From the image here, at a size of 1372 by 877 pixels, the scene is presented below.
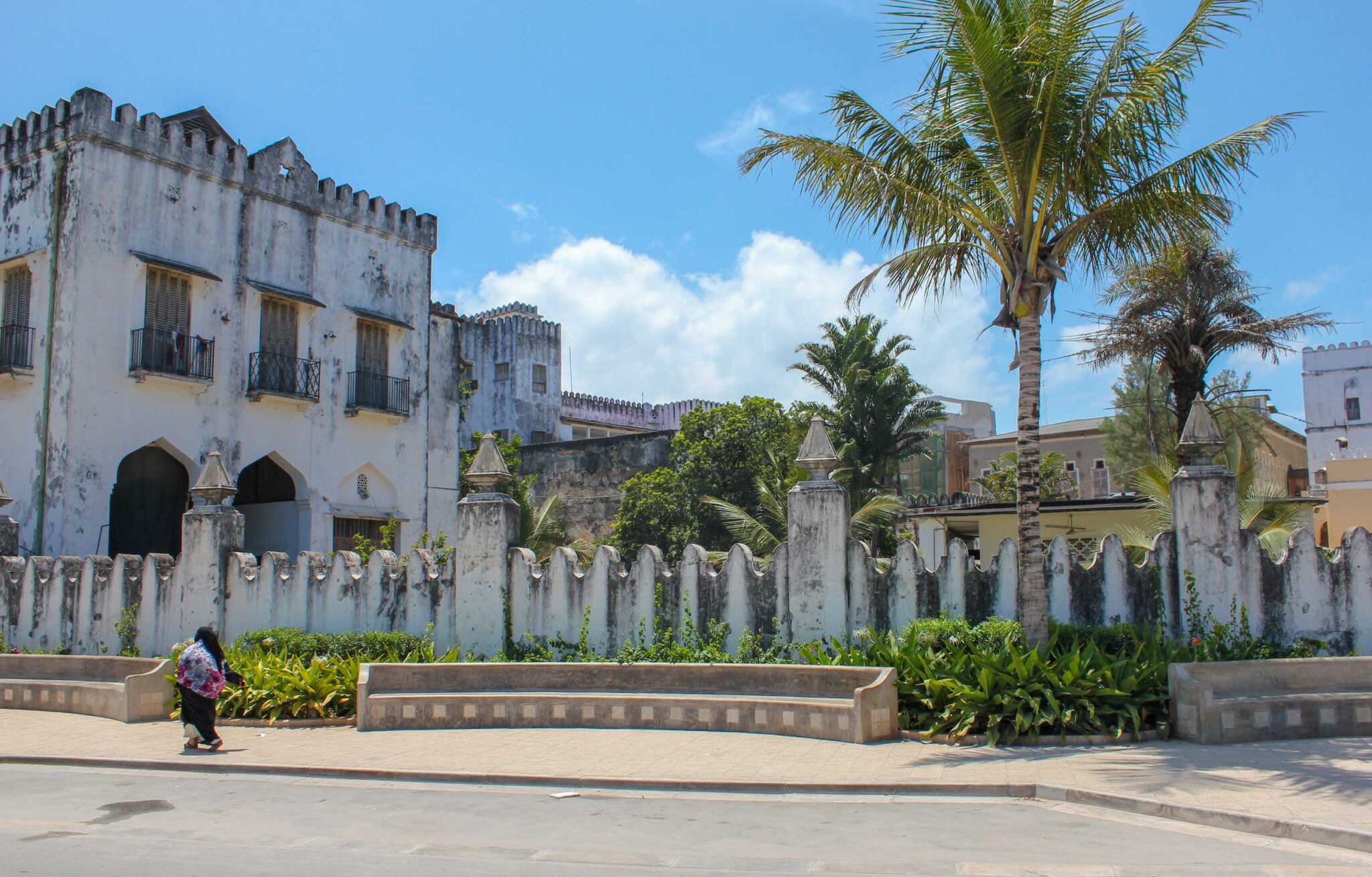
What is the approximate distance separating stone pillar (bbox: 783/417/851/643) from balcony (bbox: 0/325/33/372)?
14.8m

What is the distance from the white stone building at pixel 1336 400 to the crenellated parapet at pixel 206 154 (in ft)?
88.7

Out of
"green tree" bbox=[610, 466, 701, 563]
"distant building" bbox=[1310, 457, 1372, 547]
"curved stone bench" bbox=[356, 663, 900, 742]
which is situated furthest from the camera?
"green tree" bbox=[610, 466, 701, 563]

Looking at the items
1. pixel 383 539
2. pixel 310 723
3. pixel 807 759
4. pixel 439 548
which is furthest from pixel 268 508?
pixel 807 759

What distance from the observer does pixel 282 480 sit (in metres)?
25.1

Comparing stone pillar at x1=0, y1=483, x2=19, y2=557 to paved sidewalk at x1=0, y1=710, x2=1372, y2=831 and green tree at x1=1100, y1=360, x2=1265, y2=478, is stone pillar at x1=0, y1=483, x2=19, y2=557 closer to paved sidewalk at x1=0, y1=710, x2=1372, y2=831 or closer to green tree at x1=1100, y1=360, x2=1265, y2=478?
paved sidewalk at x1=0, y1=710, x2=1372, y2=831

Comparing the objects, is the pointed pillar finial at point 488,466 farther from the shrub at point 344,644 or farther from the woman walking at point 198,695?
the woman walking at point 198,695

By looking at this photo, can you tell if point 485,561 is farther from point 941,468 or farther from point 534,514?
point 941,468

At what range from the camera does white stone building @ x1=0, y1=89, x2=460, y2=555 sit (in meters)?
20.6

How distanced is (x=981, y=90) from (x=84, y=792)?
10.7 metres

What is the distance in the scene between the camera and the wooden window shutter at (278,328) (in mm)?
23703

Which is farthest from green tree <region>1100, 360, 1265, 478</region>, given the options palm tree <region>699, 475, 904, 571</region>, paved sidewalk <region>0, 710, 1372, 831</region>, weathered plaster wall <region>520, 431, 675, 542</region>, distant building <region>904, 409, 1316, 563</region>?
paved sidewalk <region>0, 710, 1372, 831</region>

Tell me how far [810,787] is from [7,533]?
15749mm

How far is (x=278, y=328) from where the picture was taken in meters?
23.9

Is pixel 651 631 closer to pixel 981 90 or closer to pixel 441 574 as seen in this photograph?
pixel 441 574
